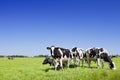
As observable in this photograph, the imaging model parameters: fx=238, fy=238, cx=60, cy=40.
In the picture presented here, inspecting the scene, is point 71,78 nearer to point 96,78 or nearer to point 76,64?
point 96,78

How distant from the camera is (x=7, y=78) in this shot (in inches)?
688

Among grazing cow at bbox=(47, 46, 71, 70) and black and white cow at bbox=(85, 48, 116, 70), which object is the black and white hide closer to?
black and white cow at bbox=(85, 48, 116, 70)

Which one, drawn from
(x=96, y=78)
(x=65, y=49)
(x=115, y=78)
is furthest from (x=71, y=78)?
(x=65, y=49)

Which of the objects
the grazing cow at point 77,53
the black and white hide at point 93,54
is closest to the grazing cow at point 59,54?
the grazing cow at point 77,53

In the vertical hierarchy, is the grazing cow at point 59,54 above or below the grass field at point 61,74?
above

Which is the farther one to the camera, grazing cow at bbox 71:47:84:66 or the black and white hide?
grazing cow at bbox 71:47:84:66

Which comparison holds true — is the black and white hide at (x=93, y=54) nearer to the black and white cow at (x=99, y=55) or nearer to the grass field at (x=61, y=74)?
the black and white cow at (x=99, y=55)

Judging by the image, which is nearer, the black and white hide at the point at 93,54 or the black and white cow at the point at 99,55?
the black and white cow at the point at 99,55

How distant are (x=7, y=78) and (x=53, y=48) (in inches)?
299

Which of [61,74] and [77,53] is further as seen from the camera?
[77,53]

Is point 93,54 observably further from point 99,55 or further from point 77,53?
point 77,53

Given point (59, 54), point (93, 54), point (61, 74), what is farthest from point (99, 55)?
point (61, 74)

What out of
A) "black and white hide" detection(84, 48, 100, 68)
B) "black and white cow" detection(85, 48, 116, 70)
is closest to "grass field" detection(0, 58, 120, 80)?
"black and white cow" detection(85, 48, 116, 70)

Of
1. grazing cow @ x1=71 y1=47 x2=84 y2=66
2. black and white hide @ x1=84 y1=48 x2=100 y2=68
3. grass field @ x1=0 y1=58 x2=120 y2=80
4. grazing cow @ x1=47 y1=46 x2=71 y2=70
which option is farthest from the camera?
grazing cow @ x1=71 y1=47 x2=84 y2=66
